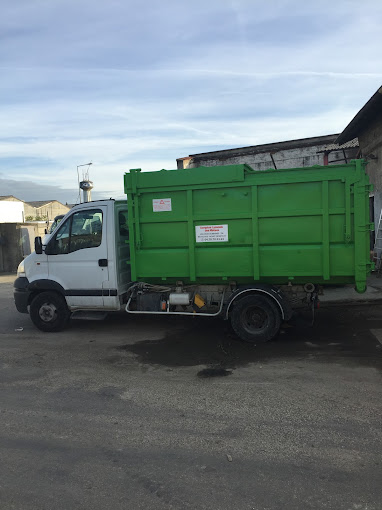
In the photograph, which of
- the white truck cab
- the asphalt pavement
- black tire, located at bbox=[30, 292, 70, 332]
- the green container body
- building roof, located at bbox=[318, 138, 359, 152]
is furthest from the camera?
building roof, located at bbox=[318, 138, 359, 152]

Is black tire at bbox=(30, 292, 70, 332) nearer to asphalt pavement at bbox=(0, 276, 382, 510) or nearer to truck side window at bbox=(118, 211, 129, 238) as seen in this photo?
asphalt pavement at bbox=(0, 276, 382, 510)

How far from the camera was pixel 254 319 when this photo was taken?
671 centimetres

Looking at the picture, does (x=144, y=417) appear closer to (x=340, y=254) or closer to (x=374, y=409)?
(x=374, y=409)

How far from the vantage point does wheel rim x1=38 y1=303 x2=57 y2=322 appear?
7.69 m

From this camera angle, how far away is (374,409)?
4195 millimetres

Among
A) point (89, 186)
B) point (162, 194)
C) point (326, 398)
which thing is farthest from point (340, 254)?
point (89, 186)

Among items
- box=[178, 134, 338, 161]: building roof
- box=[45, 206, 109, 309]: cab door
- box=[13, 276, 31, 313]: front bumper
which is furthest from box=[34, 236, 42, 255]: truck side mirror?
box=[178, 134, 338, 161]: building roof

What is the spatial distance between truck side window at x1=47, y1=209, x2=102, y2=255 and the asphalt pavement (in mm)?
1696

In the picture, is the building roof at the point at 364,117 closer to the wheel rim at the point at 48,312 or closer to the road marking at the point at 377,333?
the road marking at the point at 377,333

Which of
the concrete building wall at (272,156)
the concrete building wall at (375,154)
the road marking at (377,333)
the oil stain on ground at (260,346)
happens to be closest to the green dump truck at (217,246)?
the oil stain on ground at (260,346)

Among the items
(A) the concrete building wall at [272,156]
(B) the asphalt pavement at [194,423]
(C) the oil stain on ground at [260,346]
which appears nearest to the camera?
(B) the asphalt pavement at [194,423]

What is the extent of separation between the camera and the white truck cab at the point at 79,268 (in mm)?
7301

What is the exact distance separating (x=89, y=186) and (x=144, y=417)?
21.0 meters

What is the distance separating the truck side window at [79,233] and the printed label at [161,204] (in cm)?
114
